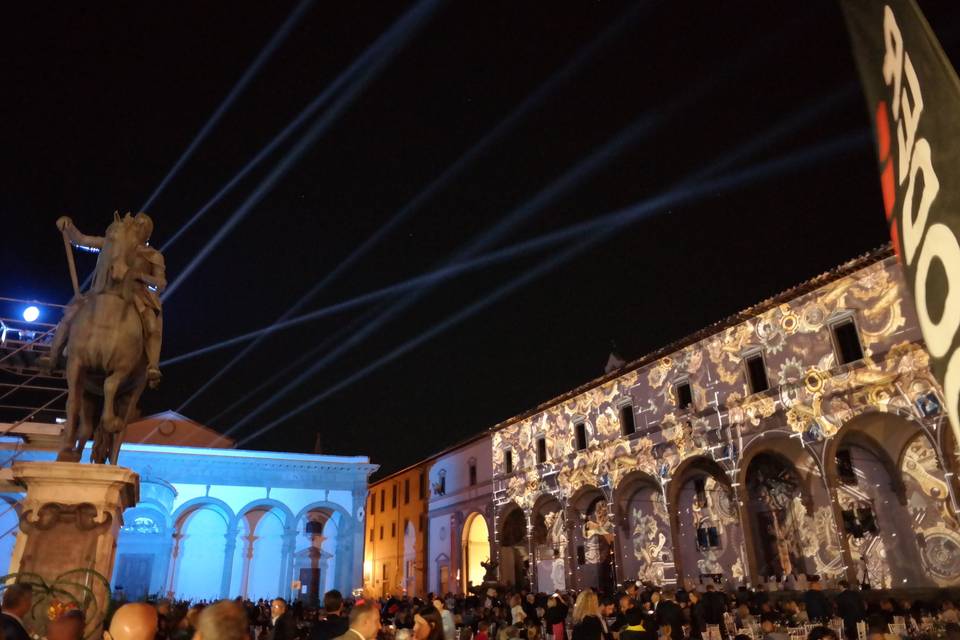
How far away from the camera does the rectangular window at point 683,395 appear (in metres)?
19.5

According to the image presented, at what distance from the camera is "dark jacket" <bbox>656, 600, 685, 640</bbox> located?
7.86 meters

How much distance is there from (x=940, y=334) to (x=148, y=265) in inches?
267

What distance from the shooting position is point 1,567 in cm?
2108

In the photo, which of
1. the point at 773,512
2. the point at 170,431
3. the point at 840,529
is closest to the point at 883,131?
the point at 840,529

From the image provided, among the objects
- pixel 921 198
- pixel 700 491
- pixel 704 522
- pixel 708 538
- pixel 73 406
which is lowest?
pixel 921 198

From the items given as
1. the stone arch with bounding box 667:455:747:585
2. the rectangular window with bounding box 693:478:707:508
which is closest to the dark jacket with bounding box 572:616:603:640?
the stone arch with bounding box 667:455:747:585

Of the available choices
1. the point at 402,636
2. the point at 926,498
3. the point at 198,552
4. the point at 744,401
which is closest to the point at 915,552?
the point at 926,498

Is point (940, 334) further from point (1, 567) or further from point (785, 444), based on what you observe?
point (1, 567)

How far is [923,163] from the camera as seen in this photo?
4.27 ft

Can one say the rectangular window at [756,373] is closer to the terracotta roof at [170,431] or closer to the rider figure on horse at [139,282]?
the rider figure on horse at [139,282]

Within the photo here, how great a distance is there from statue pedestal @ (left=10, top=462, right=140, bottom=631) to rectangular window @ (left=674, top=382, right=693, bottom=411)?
17.4m

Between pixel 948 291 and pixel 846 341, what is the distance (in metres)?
16.4

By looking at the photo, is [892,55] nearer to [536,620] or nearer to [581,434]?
[536,620]

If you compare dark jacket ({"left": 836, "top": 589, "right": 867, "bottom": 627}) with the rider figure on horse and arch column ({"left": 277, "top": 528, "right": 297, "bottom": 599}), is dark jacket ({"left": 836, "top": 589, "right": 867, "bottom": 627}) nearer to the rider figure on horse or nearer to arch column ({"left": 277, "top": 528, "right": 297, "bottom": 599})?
the rider figure on horse
